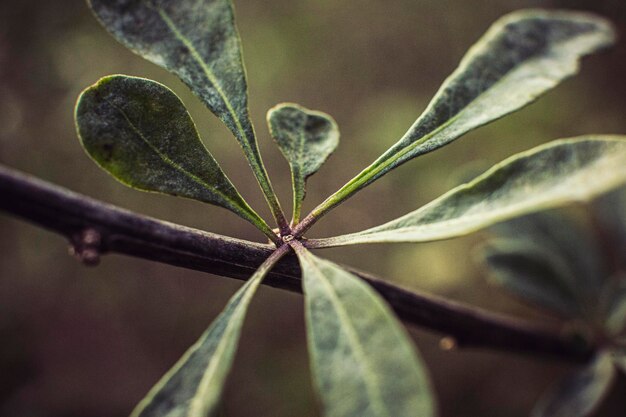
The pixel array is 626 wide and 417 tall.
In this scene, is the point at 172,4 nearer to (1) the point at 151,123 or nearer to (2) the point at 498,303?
(1) the point at 151,123

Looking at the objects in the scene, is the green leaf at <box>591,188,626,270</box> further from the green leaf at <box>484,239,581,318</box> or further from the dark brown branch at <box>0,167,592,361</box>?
the dark brown branch at <box>0,167,592,361</box>

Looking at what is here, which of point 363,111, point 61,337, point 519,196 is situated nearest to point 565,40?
point 519,196

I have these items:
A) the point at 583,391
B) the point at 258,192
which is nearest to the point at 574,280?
the point at 583,391

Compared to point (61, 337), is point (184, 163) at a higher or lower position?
higher

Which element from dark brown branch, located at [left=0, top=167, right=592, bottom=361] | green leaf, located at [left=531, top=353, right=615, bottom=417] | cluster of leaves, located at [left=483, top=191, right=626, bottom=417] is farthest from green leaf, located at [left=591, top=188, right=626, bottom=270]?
dark brown branch, located at [left=0, top=167, right=592, bottom=361]

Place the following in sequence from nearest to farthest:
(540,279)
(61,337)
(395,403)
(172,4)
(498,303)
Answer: (395,403), (172,4), (540,279), (498,303), (61,337)

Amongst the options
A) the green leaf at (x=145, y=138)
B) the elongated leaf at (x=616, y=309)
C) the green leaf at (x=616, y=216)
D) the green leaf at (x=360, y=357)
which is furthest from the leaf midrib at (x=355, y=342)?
the green leaf at (x=616, y=216)

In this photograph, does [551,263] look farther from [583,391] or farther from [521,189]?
[521,189]
